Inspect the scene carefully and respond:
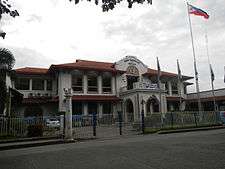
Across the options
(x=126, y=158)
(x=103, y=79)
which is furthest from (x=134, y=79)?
(x=126, y=158)

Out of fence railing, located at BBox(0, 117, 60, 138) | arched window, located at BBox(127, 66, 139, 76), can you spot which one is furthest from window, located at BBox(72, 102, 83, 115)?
fence railing, located at BBox(0, 117, 60, 138)

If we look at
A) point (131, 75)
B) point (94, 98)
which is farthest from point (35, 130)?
point (131, 75)

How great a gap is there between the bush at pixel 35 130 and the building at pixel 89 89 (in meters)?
11.4

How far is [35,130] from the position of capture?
1519cm

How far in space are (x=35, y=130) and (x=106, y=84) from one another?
15793mm

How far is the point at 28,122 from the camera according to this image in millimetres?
15344

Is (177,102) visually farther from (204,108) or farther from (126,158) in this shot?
(126,158)

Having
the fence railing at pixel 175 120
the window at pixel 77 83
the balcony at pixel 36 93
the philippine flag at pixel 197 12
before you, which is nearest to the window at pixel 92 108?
the window at pixel 77 83

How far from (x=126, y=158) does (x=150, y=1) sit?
13.4 feet

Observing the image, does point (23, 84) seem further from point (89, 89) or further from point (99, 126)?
point (99, 126)

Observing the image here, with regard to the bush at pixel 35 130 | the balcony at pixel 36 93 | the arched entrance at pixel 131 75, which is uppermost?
the arched entrance at pixel 131 75

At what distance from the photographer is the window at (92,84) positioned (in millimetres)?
29281

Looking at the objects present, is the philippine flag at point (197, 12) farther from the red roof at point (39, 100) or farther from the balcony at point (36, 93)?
the balcony at point (36, 93)

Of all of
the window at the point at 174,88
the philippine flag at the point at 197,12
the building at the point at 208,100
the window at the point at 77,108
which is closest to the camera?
the philippine flag at the point at 197,12
